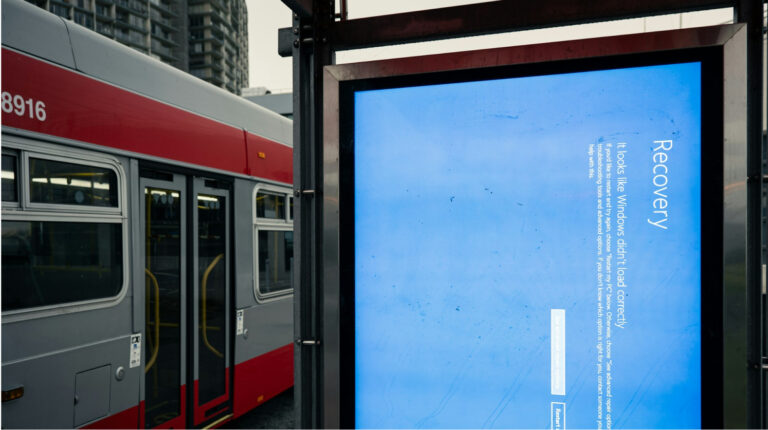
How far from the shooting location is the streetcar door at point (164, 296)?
13.1ft

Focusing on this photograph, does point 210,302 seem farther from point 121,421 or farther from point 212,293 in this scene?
point 121,421

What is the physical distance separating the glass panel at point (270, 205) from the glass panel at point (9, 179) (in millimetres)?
2500

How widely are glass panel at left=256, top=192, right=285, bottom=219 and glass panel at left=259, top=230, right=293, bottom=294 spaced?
6.9 inches

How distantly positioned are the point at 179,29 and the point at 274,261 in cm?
8201

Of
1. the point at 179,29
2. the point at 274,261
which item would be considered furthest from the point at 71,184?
the point at 179,29

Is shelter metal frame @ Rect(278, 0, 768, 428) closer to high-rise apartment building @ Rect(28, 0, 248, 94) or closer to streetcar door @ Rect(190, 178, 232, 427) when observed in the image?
streetcar door @ Rect(190, 178, 232, 427)

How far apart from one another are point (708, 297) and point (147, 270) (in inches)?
143

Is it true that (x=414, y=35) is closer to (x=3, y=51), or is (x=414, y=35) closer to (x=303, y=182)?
(x=303, y=182)

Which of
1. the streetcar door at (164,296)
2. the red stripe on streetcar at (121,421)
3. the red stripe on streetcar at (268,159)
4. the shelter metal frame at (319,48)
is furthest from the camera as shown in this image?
the red stripe on streetcar at (268,159)

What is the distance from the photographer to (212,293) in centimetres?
471

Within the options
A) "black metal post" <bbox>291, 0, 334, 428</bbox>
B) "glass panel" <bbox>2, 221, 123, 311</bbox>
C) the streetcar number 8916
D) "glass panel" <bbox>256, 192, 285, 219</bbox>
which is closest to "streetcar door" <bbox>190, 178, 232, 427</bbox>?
"glass panel" <bbox>256, 192, 285, 219</bbox>

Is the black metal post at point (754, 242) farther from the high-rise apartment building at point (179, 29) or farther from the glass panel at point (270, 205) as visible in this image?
the high-rise apartment building at point (179, 29)

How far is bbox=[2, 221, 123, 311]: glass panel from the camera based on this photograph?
292 cm

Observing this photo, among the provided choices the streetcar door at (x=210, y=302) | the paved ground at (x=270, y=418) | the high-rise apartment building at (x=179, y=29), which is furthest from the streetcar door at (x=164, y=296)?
the high-rise apartment building at (x=179, y=29)
